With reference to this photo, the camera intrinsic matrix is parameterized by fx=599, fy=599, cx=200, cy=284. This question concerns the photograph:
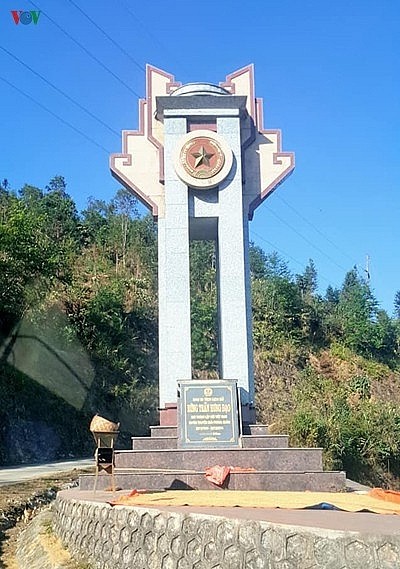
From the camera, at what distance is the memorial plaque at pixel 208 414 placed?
7.56 m

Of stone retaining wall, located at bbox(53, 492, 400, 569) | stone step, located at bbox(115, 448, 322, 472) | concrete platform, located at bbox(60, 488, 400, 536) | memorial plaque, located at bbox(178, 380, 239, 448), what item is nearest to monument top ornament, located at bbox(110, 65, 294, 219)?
memorial plaque, located at bbox(178, 380, 239, 448)

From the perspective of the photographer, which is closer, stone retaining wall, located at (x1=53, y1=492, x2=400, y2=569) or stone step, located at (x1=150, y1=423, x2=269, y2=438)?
stone retaining wall, located at (x1=53, y1=492, x2=400, y2=569)

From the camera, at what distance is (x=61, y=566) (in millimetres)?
4277

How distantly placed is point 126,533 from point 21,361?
12729 millimetres

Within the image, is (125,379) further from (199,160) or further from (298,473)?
(298,473)

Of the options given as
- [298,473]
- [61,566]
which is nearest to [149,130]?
[298,473]

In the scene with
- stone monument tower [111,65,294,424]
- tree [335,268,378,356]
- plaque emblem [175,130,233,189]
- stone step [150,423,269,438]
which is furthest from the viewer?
tree [335,268,378,356]

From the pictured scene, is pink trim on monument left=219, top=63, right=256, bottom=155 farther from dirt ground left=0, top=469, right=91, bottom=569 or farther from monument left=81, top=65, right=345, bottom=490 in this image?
dirt ground left=0, top=469, right=91, bottom=569

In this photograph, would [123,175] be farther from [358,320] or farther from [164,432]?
[358,320]

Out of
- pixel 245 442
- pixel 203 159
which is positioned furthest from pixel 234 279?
pixel 245 442

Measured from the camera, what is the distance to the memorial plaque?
7.56 metres

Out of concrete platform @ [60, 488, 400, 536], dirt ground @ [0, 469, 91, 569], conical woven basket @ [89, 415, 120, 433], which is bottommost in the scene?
dirt ground @ [0, 469, 91, 569]

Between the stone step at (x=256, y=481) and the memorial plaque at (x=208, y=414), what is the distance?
36.6 inches

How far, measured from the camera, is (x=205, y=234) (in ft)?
33.0
